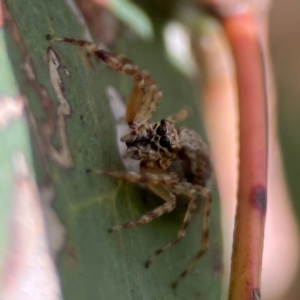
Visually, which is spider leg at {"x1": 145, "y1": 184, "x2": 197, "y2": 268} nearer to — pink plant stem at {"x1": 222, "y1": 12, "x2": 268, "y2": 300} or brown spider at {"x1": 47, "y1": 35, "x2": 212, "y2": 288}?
brown spider at {"x1": 47, "y1": 35, "x2": 212, "y2": 288}

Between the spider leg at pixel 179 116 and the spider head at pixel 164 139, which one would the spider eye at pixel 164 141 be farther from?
the spider leg at pixel 179 116

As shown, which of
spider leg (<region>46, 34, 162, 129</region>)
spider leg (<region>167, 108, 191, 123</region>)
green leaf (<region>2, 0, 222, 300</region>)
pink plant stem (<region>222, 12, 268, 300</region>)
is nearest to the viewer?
green leaf (<region>2, 0, 222, 300</region>)

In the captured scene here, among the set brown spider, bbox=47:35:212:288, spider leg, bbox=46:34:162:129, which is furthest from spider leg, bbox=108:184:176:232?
spider leg, bbox=46:34:162:129

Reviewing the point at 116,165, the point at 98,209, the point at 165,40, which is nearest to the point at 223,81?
the point at 165,40

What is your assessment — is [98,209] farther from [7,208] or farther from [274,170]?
[274,170]

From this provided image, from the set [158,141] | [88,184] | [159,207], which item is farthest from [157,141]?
[88,184]

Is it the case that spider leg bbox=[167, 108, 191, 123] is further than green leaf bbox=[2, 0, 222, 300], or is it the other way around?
spider leg bbox=[167, 108, 191, 123]
